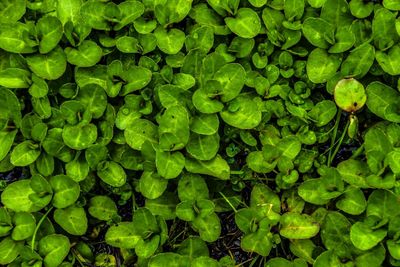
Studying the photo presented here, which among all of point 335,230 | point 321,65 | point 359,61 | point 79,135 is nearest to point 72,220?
point 79,135

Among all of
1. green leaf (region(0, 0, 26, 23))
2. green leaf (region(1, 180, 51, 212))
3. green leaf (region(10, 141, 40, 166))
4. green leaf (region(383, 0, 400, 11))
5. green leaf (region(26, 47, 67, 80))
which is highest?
Answer: green leaf (region(383, 0, 400, 11))

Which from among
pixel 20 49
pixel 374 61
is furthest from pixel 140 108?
pixel 374 61

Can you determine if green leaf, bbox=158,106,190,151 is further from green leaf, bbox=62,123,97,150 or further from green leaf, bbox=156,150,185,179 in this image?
green leaf, bbox=62,123,97,150

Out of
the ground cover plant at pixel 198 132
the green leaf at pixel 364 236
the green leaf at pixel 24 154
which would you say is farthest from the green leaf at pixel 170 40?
the green leaf at pixel 364 236

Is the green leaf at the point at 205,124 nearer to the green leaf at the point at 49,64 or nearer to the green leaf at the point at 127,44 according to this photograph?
the green leaf at the point at 127,44

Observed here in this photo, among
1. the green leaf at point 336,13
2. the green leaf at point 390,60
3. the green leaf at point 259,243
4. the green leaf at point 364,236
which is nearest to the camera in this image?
the green leaf at point 364,236

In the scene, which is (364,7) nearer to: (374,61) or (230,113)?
(374,61)

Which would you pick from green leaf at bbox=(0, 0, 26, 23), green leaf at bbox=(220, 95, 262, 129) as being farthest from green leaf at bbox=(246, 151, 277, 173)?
green leaf at bbox=(0, 0, 26, 23)
